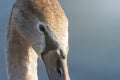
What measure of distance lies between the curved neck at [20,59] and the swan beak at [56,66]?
3.17 feet

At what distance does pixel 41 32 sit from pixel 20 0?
705 mm

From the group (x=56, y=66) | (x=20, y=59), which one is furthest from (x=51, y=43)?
(x=20, y=59)

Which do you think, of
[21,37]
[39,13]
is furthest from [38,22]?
[21,37]

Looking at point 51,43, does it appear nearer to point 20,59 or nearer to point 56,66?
point 56,66

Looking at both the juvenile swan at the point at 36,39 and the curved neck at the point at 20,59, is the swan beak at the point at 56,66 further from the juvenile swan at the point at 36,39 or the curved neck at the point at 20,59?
the curved neck at the point at 20,59

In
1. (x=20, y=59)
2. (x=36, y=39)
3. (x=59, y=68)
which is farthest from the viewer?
(x=20, y=59)

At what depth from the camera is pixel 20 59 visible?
9.65m

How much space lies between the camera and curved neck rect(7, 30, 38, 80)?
9.55 meters

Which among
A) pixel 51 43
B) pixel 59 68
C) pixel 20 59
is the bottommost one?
pixel 20 59

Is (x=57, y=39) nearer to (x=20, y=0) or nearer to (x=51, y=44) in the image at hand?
(x=51, y=44)

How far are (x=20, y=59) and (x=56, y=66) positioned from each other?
4.00ft

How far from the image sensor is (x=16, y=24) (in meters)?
9.31

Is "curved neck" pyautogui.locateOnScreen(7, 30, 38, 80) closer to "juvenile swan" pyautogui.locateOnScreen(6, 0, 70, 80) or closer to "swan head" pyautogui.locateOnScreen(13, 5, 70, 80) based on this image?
"juvenile swan" pyautogui.locateOnScreen(6, 0, 70, 80)

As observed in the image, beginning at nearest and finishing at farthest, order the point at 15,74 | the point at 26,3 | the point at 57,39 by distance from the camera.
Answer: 1. the point at 57,39
2. the point at 26,3
3. the point at 15,74
